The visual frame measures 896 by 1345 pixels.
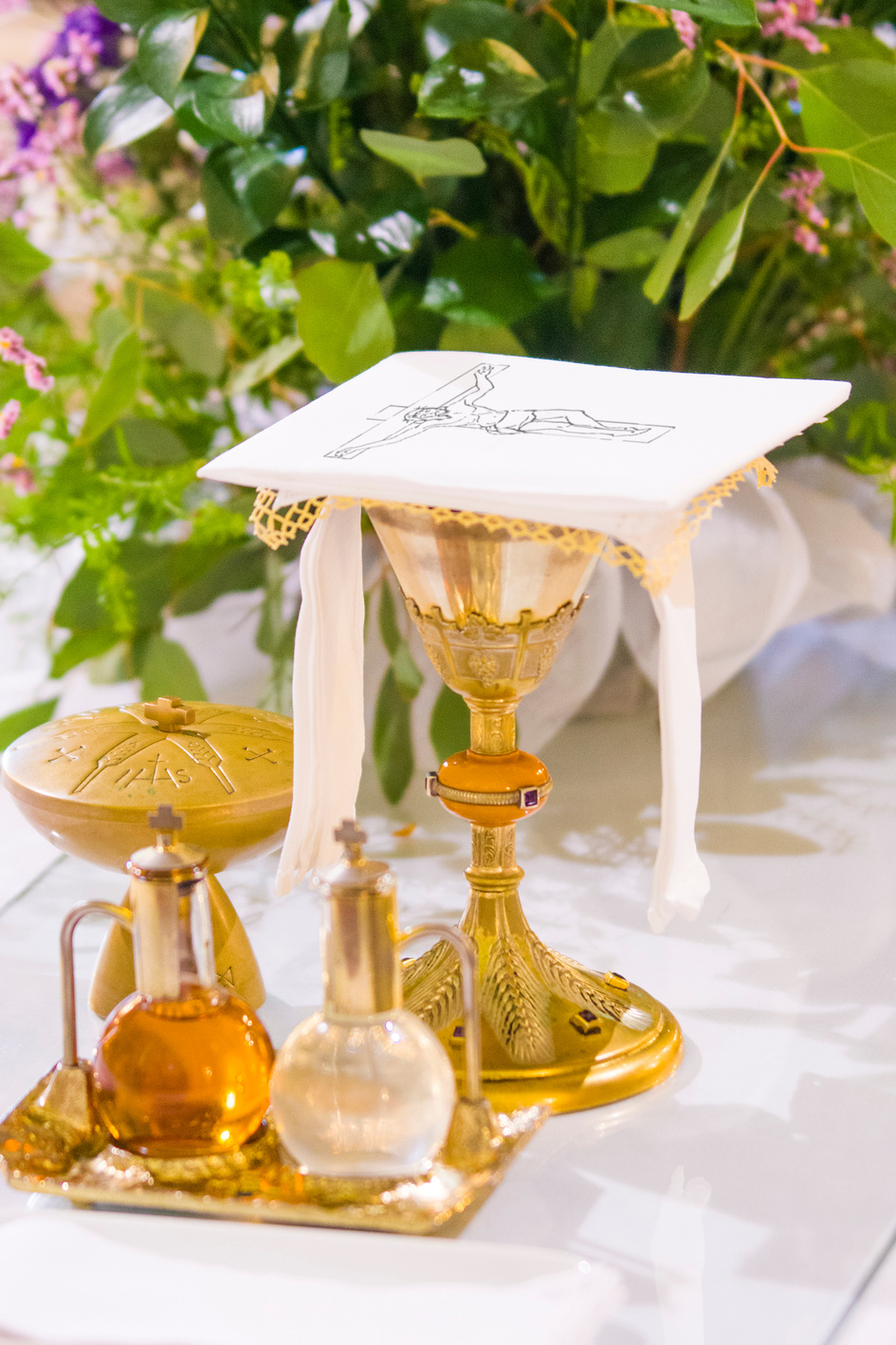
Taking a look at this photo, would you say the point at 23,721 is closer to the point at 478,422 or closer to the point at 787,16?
the point at 478,422

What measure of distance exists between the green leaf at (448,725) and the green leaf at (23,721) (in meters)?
0.17

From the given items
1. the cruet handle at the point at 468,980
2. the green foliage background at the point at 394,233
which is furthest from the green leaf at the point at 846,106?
the cruet handle at the point at 468,980

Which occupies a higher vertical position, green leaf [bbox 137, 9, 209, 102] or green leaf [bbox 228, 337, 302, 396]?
green leaf [bbox 137, 9, 209, 102]

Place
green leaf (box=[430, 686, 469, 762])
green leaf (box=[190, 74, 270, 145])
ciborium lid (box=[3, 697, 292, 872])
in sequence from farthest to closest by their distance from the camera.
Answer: green leaf (box=[430, 686, 469, 762]) < green leaf (box=[190, 74, 270, 145]) < ciborium lid (box=[3, 697, 292, 872])

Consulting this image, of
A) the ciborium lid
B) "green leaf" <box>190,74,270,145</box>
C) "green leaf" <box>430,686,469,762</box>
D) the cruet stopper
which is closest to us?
the cruet stopper

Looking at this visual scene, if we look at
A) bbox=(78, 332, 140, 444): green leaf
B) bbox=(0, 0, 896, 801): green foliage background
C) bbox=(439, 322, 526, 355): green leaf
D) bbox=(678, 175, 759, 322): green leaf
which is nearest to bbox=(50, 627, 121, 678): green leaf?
bbox=(0, 0, 896, 801): green foliage background

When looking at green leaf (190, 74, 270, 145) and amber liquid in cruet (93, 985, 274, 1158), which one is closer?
amber liquid in cruet (93, 985, 274, 1158)

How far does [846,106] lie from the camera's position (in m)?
0.53

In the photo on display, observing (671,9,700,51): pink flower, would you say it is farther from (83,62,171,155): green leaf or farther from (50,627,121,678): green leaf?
(50,627,121,678): green leaf

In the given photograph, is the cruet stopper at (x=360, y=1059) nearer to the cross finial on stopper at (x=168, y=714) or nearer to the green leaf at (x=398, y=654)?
the cross finial on stopper at (x=168, y=714)

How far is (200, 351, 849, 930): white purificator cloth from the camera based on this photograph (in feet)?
1.19

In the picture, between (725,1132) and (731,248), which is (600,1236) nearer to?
(725,1132)

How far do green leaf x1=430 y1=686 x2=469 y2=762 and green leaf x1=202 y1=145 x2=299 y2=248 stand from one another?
0.70 feet

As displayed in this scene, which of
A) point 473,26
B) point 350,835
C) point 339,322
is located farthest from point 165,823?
point 473,26
